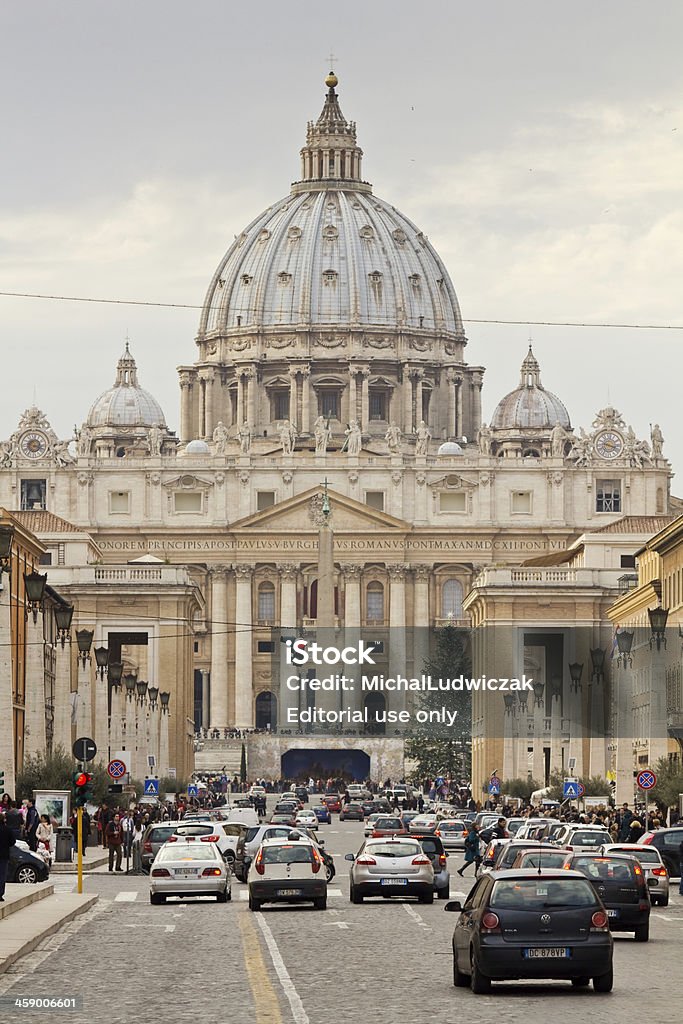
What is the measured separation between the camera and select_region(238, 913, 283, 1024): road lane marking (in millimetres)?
19350

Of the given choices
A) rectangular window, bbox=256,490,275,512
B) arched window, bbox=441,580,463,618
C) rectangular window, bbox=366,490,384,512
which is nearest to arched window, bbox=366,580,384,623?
arched window, bbox=441,580,463,618

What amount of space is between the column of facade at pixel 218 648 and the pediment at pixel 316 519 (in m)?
4.10

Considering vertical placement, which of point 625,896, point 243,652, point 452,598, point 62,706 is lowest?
point 625,896

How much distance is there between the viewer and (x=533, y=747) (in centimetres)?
10462

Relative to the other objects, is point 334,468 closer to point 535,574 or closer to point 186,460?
point 186,460

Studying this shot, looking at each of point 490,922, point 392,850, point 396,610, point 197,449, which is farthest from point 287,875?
point 197,449

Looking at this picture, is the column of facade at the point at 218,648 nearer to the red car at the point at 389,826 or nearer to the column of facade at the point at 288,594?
the column of facade at the point at 288,594

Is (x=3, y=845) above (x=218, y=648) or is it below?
below

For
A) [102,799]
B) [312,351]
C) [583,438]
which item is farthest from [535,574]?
[312,351]

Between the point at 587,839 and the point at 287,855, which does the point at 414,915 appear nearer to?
the point at 287,855

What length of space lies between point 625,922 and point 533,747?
2961 inches

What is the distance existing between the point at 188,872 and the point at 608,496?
429ft

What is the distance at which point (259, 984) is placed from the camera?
22.5 metres

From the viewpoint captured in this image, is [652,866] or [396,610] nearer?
[652,866]
